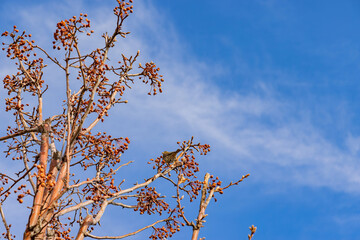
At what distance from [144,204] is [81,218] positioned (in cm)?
140

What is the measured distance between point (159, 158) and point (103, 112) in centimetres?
165

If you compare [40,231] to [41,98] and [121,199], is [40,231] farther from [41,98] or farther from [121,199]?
[41,98]

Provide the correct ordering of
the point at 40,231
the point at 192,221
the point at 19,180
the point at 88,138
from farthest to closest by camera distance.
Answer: the point at 88,138
the point at 19,180
the point at 40,231
the point at 192,221

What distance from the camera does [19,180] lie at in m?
8.07

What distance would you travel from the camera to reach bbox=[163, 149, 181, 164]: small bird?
8.80 metres

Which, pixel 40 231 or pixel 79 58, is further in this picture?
pixel 79 58

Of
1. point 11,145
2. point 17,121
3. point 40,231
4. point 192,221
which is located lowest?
point 192,221

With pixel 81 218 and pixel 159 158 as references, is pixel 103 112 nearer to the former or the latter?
pixel 159 158

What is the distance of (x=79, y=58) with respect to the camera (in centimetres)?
808

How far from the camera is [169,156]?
8.86m

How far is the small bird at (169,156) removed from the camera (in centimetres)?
880

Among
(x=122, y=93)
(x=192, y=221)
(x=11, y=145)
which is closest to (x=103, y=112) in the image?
(x=122, y=93)

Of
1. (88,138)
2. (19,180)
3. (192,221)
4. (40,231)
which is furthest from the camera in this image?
(88,138)

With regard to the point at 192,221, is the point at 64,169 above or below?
above
